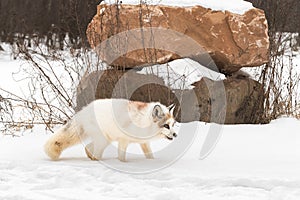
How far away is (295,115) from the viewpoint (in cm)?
640

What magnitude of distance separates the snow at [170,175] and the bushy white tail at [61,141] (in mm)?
86

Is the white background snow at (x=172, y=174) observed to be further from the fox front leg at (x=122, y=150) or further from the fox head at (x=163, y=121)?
the fox head at (x=163, y=121)

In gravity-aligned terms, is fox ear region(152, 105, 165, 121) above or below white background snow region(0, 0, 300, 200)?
above

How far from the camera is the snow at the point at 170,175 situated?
3.59 meters

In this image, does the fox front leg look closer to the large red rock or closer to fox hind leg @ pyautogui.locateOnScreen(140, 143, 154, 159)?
fox hind leg @ pyautogui.locateOnScreen(140, 143, 154, 159)

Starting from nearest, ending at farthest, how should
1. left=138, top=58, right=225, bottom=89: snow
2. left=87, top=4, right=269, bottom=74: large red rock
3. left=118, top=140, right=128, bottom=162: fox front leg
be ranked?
left=118, top=140, right=128, bottom=162: fox front leg, left=87, top=4, right=269, bottom=74: large red rock, left=138, top=58, right=225, bottom=89: snow

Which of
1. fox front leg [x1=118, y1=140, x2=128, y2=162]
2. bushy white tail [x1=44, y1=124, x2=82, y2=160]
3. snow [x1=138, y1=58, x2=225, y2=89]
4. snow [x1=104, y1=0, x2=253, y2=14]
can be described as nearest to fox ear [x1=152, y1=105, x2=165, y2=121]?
fox front leg [x1=118, y1=140, x2=128, y2=162]

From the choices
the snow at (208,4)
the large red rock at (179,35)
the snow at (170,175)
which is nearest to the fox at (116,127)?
the snow at (170,175)

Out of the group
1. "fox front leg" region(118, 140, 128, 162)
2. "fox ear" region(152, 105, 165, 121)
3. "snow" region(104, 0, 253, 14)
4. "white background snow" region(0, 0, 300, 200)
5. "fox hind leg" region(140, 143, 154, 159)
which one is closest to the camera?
"white background snow" region(0, 0, 300, 200)

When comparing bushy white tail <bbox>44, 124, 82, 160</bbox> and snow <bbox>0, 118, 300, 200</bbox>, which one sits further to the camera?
bushy white tail <bbox>44, 124, 82, 160</bbox>

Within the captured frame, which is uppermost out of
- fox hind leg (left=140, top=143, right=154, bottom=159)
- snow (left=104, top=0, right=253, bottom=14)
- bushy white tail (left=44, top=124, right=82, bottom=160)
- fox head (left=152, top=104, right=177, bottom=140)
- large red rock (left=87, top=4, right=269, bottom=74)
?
snow (left=104, top=0, right=253, bottom=14)

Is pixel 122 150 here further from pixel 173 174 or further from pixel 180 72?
pixel 180 72

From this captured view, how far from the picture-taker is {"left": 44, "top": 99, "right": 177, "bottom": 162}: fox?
13.9 ft

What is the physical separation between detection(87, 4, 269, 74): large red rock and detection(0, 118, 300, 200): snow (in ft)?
4.45
